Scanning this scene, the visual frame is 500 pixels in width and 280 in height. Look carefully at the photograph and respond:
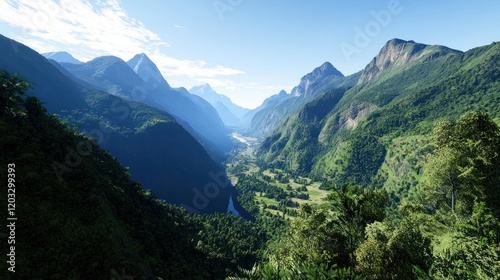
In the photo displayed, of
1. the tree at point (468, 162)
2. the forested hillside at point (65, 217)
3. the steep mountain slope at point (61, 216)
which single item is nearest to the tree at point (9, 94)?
the forested hillside at point (65, 217)

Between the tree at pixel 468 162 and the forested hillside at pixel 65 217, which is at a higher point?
the tree at pixel 468 162

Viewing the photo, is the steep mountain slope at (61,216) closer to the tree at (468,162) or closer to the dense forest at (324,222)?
the dense forest at (324,222)

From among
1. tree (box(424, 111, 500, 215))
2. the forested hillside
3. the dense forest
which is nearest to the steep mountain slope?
the forested hillside

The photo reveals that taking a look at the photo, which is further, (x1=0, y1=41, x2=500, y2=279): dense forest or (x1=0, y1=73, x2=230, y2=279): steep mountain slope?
(x1=0, y1=73, x2=230, y2=279): steep mountain slope

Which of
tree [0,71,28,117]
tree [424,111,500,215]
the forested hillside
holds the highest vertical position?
tree [424,111,500,215]

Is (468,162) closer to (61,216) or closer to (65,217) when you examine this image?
(65,217)

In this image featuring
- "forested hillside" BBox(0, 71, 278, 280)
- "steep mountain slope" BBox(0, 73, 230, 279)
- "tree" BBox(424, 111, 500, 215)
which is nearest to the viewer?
"steep mountain slope" BBox(0, 73, 230, 279)

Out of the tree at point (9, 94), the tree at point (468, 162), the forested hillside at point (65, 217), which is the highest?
the tree at point (468, 162)

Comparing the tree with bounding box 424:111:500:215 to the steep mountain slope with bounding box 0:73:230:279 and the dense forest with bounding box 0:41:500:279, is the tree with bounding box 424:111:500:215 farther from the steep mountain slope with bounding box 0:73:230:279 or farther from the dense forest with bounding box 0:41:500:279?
the steep mountain slope with bounding box 0:73:230:279

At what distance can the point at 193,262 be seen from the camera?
270 feet

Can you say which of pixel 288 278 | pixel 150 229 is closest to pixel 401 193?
pixel 150 229

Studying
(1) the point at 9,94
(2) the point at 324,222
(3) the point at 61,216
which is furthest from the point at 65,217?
(2) the point at 324,222

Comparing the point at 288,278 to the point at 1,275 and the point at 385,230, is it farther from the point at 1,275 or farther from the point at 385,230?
the point at 1,275

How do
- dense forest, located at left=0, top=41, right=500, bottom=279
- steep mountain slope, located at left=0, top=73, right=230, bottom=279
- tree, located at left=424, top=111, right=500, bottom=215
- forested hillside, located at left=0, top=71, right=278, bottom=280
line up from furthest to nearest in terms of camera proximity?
tree, located at left=424, top=111, right=500, bottom=215
forested hillside, located at left=0, top=71, right=278, bottom=280
steep mountain slope, located at left=0, top=73, right=230, bottom=279
dense forest, located at left=0, top=41, right=500, bottom=279
